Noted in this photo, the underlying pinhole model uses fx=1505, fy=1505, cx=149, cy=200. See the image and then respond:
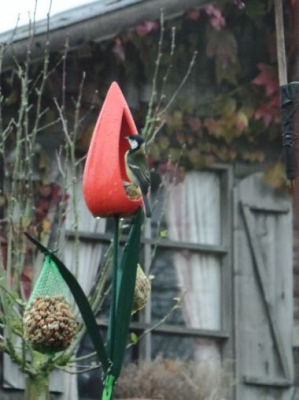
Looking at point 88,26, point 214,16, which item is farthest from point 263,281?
point 88,26

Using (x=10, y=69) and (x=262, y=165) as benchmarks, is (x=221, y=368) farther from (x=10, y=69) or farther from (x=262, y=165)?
(x=10, y=69)

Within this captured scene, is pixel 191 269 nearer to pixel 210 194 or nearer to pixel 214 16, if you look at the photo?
pixel 210 194

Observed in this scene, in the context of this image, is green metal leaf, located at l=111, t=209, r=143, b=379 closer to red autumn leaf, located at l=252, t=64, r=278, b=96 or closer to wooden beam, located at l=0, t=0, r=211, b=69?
wooden beam, located at l=0, t=0, r=211, b=69

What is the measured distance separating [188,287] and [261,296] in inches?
21.6

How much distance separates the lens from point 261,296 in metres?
10.6

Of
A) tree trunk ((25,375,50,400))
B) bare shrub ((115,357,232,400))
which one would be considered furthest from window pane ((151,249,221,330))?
tree trunk ((25,375,50,400))

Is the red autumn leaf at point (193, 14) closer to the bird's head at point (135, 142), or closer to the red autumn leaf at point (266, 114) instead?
the red autumn leaf at point (266, 114)

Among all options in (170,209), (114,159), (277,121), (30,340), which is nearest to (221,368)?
(170,209)

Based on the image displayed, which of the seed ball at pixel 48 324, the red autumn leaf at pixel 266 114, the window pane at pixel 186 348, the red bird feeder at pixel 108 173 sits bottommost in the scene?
the seed ball at pixel 48 324

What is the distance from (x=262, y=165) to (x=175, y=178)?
88cm

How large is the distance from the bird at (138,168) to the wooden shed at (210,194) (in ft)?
13.2

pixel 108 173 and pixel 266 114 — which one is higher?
pixel 266 114

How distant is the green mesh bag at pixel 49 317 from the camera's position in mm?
6301

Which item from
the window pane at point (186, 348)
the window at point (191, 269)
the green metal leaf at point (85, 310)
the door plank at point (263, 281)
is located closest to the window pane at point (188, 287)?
the window at point (191, 269)
